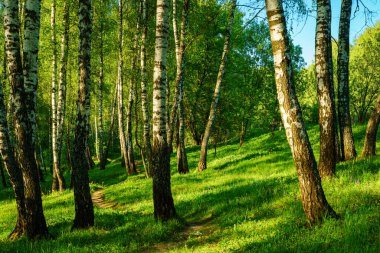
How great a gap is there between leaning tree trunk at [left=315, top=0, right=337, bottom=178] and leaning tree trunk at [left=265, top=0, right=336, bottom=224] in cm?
347

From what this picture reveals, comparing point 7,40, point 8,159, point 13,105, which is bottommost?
point 8,159

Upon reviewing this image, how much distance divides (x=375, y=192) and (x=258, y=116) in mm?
27589

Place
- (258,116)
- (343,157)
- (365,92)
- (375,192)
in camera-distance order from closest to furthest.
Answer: (375,192)
(343,157)
(258,116)
(365,92)

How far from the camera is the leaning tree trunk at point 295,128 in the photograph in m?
6.14

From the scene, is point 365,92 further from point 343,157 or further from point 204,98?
point 343,157

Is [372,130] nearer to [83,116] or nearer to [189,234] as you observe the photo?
[189,234]

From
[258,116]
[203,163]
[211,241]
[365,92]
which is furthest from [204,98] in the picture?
[211,241]

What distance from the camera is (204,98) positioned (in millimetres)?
36844

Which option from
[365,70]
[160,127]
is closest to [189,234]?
[160,127]

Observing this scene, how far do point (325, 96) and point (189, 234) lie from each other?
5.39 meters

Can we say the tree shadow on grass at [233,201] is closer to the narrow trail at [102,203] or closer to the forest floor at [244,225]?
the forest floor at [244,225]

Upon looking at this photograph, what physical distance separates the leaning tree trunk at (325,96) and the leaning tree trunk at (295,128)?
137 inches

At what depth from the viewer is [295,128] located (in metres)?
6.17

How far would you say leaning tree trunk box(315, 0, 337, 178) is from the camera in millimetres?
9438
